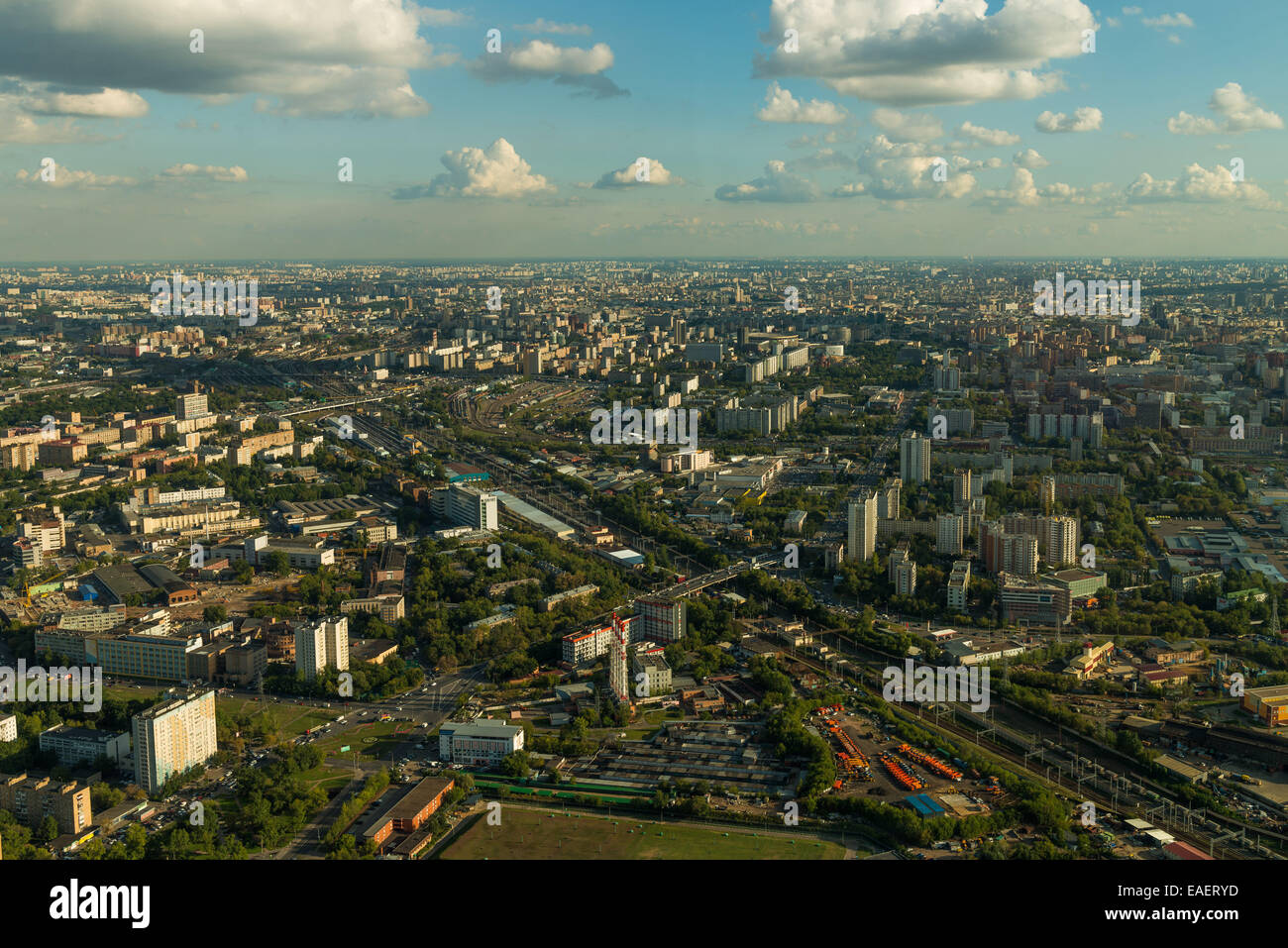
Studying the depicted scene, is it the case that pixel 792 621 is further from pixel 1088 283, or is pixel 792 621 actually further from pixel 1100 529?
pixel 1088 283

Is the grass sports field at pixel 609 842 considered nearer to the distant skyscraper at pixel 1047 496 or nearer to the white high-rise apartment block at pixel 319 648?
the white high-rise apartment block at pixel 319 648

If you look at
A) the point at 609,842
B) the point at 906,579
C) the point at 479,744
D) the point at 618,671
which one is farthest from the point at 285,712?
the point at 906,579

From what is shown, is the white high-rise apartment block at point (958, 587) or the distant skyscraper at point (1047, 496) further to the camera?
the distant skyscraper at point (1047, 496)

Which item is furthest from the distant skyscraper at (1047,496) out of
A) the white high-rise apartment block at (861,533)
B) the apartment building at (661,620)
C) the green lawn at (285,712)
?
the green lawn at (285,712)

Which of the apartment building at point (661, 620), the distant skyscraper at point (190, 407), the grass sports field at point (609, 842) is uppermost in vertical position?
the distant skyscraper at point (190, 407)

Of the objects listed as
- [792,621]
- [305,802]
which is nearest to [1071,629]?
[792,621]

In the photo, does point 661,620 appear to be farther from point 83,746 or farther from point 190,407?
point 190,407

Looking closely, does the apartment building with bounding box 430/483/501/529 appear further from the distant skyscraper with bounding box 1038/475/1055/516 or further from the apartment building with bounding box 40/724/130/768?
the distant skyscraper with bounding box 1038/475/1055/516
